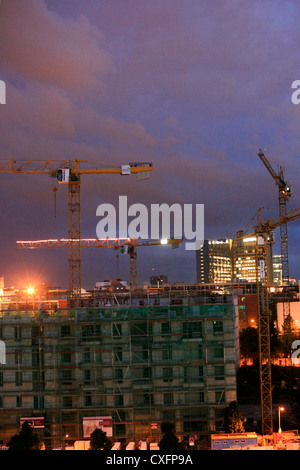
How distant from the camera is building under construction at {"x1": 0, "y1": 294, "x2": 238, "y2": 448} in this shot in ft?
73.6

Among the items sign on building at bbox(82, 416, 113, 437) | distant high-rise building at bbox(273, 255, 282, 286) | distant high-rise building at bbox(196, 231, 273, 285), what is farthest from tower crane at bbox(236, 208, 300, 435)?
distant high-rise building at bbox(273, 255, 282, 286)

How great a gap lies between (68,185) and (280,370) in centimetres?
2291

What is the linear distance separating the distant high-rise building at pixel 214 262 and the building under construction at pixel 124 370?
135m

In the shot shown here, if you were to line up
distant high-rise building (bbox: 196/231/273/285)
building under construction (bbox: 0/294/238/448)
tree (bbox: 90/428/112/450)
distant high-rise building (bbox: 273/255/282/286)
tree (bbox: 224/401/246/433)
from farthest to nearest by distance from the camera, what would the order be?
distant high-rise building (bbox: 273/255/282/286) → distant high-rise building (bbox: 196/231/273/285) → building under construction (bbox: 0/294/238/448) → tree (bbox: 224/401/246/433) → tree (bbox: 90/428/112/450)

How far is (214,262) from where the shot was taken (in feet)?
520

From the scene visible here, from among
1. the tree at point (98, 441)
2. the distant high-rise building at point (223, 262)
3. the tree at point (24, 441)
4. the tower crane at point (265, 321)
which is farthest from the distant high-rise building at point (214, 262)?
the tree at point (24, 441)

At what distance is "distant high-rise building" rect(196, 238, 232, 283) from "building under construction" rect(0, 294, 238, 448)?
442ft

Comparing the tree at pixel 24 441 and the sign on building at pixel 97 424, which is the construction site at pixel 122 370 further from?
the tree at pixel 24 441

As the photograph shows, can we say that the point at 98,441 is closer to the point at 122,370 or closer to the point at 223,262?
the point at 122,370

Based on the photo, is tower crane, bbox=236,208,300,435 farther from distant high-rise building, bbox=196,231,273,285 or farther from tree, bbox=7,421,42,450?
distant high-rise building, bbox=196,231,273,285

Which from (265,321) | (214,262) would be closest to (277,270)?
(214,262)

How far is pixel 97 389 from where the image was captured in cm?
2261
